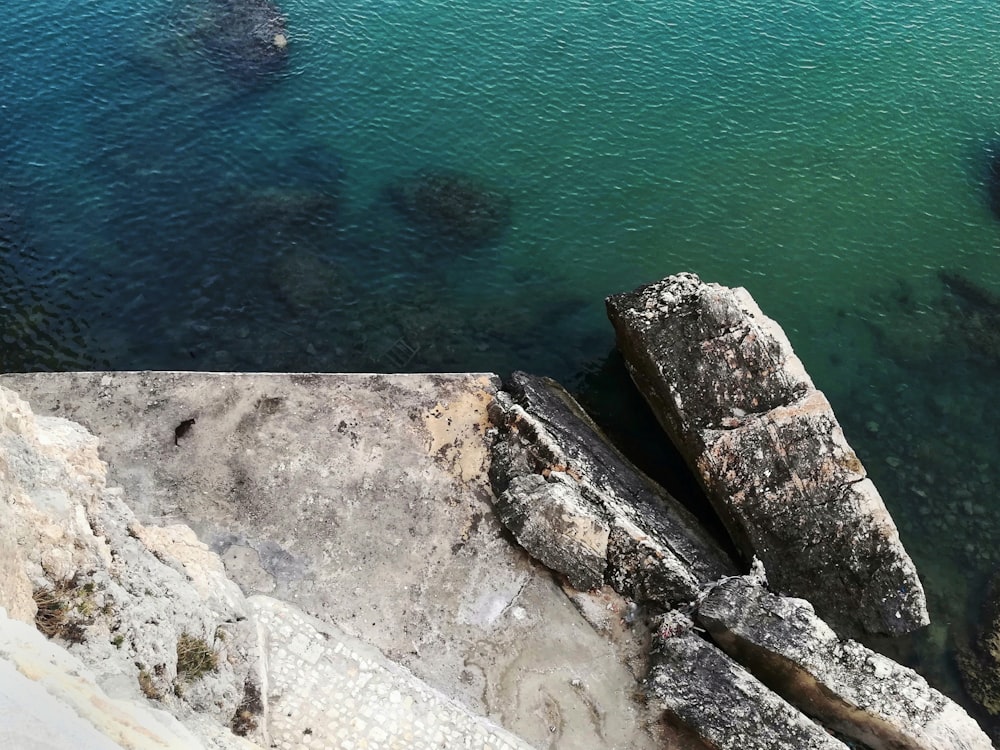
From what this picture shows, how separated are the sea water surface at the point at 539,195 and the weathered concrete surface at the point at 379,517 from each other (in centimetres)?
592

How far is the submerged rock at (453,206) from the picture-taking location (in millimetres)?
33250

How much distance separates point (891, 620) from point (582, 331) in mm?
14371

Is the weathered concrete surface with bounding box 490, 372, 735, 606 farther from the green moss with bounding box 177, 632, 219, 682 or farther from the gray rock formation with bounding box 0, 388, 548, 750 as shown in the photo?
the green moss with bounding box 177, 632, 219, 682

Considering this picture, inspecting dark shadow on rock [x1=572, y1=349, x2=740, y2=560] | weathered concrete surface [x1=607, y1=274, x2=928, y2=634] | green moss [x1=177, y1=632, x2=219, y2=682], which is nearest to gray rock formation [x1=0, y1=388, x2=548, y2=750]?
green moss [x1=177, y1=632, x2=219, y2=682]

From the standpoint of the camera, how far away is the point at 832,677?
17984mm

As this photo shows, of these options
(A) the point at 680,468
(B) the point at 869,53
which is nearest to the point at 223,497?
(A) the point at 680,468

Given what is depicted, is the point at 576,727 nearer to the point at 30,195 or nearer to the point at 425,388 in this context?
the point at 425,388

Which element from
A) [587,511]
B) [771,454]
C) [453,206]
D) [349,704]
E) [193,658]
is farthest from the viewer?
[453,206]

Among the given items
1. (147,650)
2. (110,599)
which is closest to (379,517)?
(147,650)

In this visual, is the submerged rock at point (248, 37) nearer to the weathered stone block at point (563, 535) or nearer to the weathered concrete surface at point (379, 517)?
the weathered concrete surface at point (379, 517)

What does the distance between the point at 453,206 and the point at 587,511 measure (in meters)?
17.9

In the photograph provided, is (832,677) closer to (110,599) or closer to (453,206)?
(110,599)

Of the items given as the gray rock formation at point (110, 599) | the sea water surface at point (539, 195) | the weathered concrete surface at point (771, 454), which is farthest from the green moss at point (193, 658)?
the sea water surface at point (539, 195)

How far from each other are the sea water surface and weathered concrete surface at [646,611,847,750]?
7.15 meters
